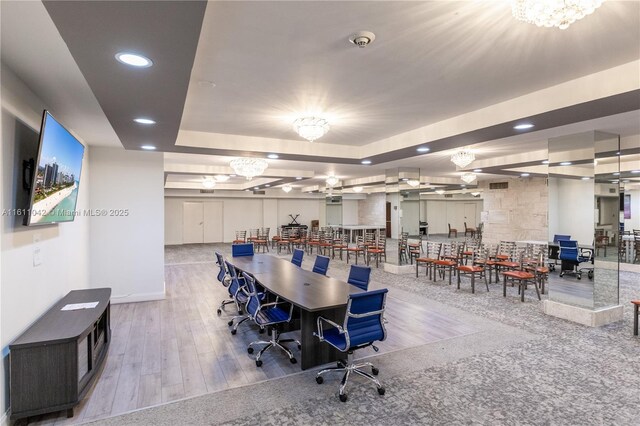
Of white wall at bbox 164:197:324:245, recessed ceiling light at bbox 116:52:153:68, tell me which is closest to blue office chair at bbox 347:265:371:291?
recessed ceiling light at bbox 116:52:153:68

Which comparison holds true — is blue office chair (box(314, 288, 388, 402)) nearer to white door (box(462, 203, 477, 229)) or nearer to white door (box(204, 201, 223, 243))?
white door (box(204, 201, 223, 243))

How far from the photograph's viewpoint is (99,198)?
570 cm

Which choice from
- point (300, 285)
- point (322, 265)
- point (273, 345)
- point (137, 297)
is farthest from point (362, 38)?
point (137, 297)

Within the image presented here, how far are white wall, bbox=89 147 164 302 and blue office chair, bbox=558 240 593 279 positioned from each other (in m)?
6.81

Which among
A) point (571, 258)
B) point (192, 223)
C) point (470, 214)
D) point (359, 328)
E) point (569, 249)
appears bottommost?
point (359, 328)

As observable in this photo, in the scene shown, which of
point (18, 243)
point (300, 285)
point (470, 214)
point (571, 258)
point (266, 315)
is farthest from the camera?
point (470, 214)

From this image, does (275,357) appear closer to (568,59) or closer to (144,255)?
(144,255)

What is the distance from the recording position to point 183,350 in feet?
12.8

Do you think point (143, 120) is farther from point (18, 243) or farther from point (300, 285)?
point (300, 285)

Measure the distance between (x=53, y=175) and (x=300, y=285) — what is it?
2.73 metres

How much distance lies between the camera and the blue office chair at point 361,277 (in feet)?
13.9

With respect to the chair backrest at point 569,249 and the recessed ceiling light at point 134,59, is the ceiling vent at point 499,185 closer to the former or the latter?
the chair backrest at point 569,249

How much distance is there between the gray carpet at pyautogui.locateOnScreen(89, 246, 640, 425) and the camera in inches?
104

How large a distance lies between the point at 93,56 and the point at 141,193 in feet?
14.1
